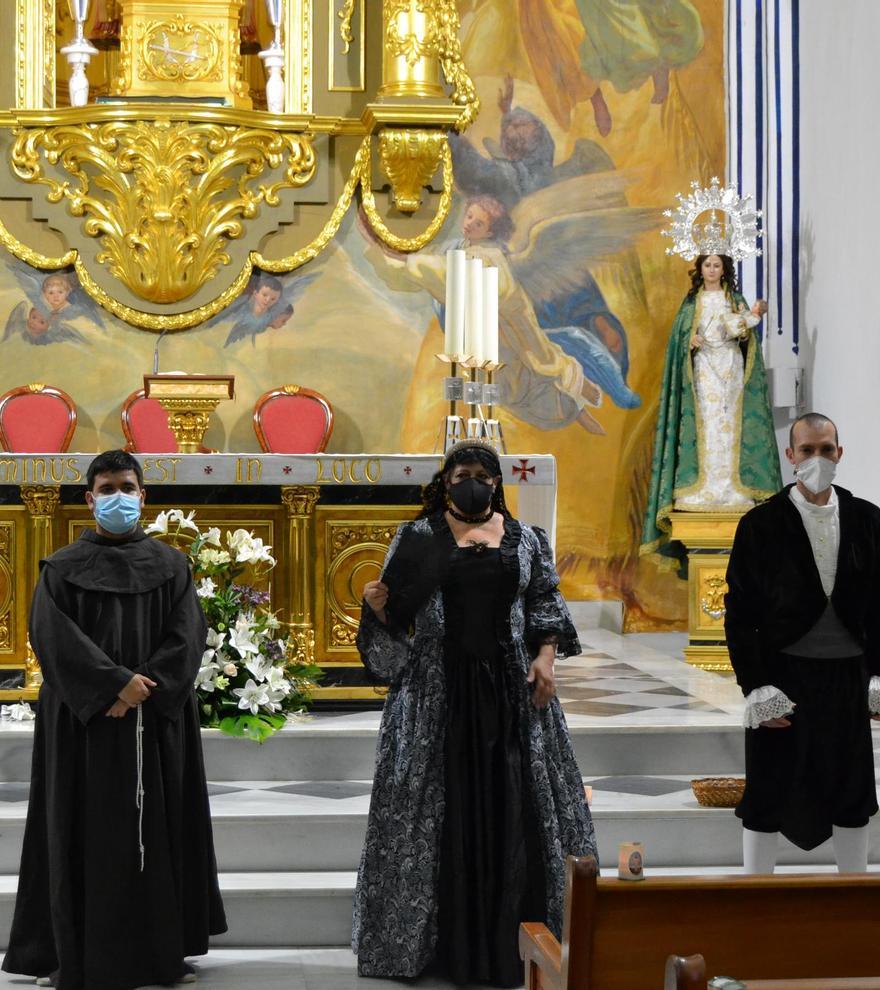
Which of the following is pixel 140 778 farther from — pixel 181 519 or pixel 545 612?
pixel 181 519

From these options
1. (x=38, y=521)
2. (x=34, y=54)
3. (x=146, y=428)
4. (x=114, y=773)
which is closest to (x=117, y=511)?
(x=114, y=773)

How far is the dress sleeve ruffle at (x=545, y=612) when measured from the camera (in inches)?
182

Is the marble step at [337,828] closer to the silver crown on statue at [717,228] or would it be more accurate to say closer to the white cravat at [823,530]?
the white cravat at [823,530]

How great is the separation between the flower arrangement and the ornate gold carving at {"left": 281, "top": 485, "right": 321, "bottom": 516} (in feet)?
0.98

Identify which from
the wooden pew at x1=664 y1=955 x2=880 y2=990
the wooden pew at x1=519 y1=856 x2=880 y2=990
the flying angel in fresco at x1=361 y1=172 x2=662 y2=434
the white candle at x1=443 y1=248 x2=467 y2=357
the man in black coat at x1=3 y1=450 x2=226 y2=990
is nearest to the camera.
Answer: the wooden pew at x1=664 y1=955 x2=880 y2=990

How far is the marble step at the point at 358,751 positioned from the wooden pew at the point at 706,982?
3575mm

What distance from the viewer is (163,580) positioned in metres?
4.45

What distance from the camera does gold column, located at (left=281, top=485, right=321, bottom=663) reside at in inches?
260

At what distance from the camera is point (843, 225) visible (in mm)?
8555

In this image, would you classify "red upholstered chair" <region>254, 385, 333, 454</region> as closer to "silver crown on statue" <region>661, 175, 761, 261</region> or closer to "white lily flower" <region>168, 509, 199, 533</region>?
"silver crown on statue" <region>661, 175, 761, 261</region>

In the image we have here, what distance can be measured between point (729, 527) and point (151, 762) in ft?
16.4

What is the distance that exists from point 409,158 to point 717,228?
1.83m

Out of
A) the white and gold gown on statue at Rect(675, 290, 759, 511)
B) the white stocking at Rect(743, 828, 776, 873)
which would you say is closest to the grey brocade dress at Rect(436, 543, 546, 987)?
the white stocking at Rect(743, 828, 776, 873)

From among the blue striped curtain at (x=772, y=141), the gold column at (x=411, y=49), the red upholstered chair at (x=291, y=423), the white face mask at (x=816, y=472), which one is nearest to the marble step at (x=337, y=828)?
the white face mask at (x=816, y=472)
